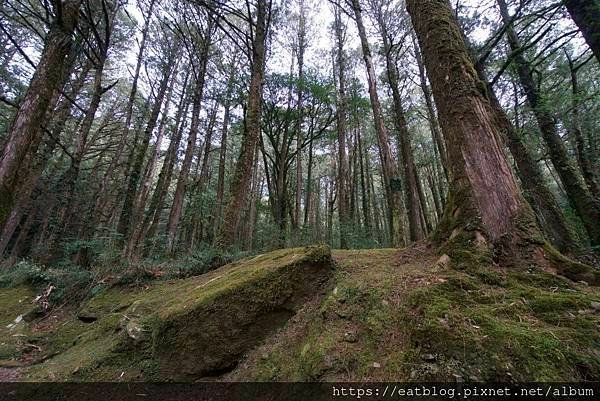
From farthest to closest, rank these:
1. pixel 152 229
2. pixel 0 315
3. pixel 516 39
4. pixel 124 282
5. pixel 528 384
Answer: pixel 152 229 < pixel 516 39 < pixel 124 282 < pixel 0 315 < pixel 528 384

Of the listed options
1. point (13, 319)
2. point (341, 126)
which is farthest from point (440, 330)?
point (341, 126)

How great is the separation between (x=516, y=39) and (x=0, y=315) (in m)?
13.9

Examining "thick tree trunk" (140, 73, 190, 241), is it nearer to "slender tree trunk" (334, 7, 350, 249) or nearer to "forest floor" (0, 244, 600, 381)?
"forest floor" (0, 244, 600, 381)

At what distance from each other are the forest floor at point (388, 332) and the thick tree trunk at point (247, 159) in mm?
2651

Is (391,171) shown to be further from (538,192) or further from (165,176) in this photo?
(165,176)

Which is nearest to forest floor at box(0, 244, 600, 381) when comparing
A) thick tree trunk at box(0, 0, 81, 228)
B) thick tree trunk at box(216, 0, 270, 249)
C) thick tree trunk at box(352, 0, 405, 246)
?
thick tree trunk at box(0, 0, 81, 228)

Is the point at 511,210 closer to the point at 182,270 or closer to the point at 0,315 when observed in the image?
the point at 182,270

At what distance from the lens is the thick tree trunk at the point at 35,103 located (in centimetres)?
318

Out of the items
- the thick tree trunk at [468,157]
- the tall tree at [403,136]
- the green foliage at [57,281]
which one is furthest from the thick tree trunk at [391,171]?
the green foliage at [57,281]

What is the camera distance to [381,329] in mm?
2025

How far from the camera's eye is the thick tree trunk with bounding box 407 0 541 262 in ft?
7.52

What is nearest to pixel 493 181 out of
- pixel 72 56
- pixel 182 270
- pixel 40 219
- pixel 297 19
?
pixel 182 270

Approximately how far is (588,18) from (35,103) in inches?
327

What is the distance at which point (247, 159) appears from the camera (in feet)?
21.0
